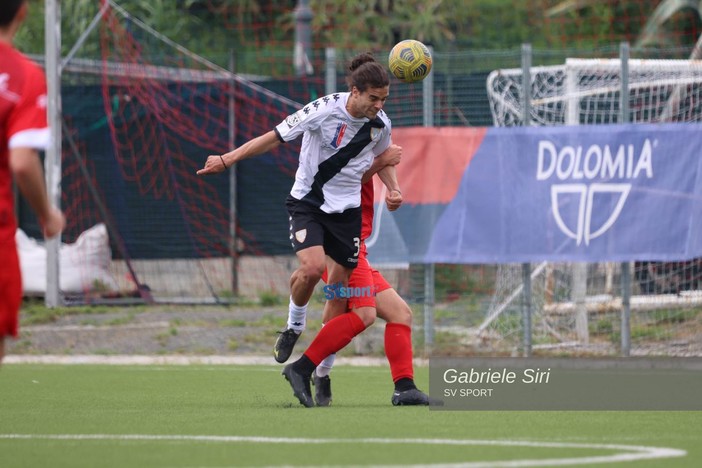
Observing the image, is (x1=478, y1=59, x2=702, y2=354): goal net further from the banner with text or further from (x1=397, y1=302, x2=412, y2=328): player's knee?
(x1=397, y1=302, x2=412, y2=328): player's knee

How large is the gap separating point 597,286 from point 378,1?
1452 cm

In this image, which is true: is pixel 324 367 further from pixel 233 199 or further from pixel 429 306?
pixel 233 199

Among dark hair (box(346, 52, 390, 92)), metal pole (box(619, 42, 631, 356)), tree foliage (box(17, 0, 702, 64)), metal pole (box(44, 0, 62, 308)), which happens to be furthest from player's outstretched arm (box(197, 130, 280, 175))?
tree foliage (box(17, 0, 702, 64))

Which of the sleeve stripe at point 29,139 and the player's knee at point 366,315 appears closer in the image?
the sleeve stripe at point 29,139

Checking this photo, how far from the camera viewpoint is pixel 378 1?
2720cm

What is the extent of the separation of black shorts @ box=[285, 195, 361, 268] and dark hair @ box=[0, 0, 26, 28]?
3.36 meters

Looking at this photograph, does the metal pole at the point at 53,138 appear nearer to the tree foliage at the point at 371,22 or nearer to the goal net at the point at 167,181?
the goal net at the point at 167,181

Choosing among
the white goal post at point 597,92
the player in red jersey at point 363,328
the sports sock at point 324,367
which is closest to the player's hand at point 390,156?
the player in red jersey at point 363,328

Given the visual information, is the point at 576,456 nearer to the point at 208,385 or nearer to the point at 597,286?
the point at 208,385

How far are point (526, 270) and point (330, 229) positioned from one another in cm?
515

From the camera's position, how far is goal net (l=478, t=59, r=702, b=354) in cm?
1353

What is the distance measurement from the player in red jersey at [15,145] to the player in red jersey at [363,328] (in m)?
3.21

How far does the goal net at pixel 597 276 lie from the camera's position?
13.5m

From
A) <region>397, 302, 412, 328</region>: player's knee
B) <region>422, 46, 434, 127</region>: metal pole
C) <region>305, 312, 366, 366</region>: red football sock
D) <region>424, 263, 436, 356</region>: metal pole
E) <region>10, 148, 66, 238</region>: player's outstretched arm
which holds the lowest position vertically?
<region>424, 263, 436, 356</region>: metal pole
